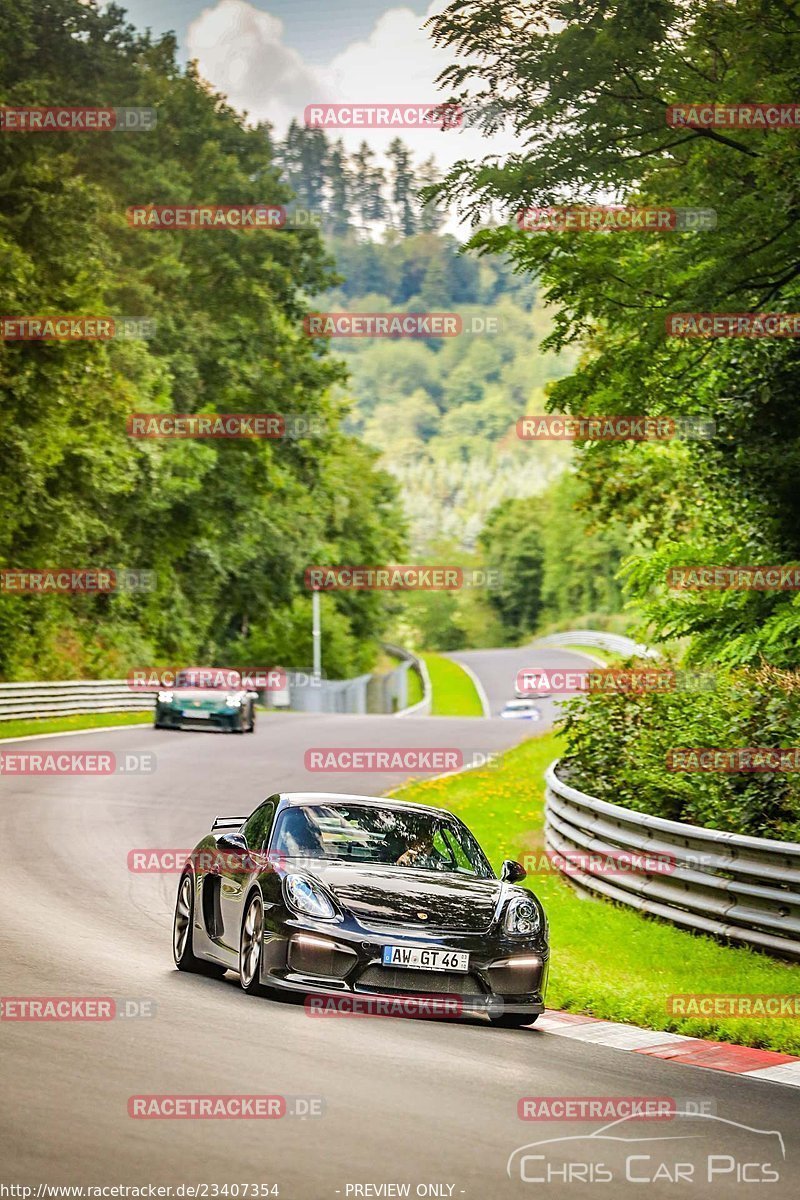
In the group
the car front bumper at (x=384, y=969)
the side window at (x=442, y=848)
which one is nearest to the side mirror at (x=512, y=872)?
the side window at (x=442, y=848)

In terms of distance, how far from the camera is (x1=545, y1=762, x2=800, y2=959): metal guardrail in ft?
39.7

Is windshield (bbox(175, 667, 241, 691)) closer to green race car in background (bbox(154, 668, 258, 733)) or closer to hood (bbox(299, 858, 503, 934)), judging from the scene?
green race car in background (bbox(154, 668, 258, 733))

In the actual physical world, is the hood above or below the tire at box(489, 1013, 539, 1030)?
above

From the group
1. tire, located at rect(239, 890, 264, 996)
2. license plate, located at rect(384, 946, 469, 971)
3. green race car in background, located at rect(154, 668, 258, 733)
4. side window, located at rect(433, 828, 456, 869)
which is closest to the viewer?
license plate, located at rect(384, 946, 469, 971)

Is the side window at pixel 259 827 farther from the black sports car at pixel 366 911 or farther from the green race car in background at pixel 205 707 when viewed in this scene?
the green race car in background at pixel 205 707

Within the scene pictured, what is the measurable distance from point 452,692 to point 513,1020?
86532 millimetres

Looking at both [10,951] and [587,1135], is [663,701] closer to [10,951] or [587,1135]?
[10,951]

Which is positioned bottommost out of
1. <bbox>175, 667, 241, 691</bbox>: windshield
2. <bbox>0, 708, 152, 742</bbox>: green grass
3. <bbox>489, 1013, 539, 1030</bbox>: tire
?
<bbox>0, 708, 152, 742</bbox>: green grass

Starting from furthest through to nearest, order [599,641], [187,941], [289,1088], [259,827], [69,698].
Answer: [599,641]
[69,698]
[187,941]
[259,827]
[289,1088]

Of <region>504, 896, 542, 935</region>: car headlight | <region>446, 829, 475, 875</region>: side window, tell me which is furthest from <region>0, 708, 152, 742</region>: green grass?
<region>504, 896, 542, 935</region>: car headlight

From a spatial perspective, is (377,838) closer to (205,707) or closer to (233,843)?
(233,843)

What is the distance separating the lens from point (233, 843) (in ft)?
35.6

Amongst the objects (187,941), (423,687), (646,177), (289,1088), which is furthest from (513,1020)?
(423,687)

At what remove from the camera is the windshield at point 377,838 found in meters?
10.5
